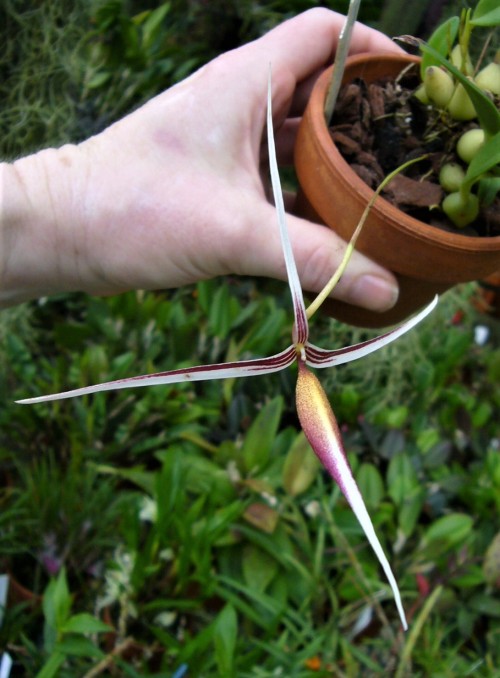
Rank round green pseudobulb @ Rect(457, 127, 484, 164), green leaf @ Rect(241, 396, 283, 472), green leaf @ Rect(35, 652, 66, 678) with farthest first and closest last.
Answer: green leaf @ Rect(241, 396, 283, 472) < green leaf @ Rect(35, 652, 66, 678) < round green pseudobulb @ Rect(457, 127, 484, 164)

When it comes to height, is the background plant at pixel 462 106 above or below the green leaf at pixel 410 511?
above

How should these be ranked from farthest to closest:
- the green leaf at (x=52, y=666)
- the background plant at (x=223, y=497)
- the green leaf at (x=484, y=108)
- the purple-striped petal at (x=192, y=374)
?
1. the background plant at (x=223, y=497)
2. the green leaf at (x=52, y=666)
3. the green leaf at (x=484, y=108)
4. the purple-striped petal at (x=192, y=374)

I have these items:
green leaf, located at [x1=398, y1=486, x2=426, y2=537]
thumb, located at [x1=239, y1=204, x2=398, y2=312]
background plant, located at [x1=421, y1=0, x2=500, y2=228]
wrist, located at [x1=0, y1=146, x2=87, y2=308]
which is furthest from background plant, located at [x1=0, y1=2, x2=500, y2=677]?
background plant, located at [x1=421, y1=0, x2=500, y2=228]

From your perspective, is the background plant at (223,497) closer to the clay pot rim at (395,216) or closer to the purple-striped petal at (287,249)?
the clay pot rim at (395,216)

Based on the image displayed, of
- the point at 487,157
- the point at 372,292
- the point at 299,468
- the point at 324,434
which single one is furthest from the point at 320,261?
the point at 299,468

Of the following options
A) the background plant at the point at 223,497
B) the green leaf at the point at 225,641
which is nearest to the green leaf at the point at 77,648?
the background plant at the point at 223,497

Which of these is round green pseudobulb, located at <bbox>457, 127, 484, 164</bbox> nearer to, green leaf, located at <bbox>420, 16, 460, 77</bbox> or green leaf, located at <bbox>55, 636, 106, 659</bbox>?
green leaf, located at <bbox>420, 16, 460, 77</bbox>

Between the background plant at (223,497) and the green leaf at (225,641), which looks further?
the background plant at (223,497)
